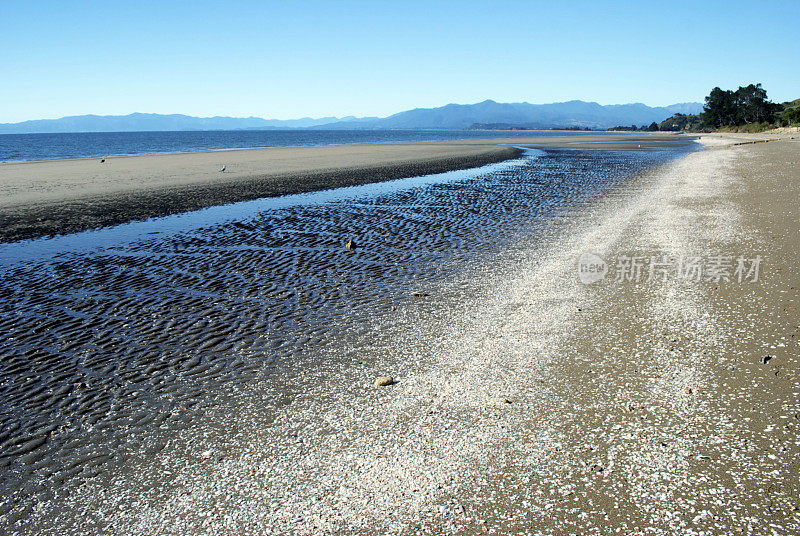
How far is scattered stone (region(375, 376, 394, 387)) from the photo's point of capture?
647cm

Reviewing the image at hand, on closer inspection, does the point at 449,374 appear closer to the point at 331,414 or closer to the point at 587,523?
the point at 331,414

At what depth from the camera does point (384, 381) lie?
6484mm

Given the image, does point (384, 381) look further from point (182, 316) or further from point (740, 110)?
point (740, 110)

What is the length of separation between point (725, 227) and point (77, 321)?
1655 cm

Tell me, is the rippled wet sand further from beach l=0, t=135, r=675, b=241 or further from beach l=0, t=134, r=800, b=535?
beach l=0, t=135, r=675, b=241

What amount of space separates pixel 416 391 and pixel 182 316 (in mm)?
4975

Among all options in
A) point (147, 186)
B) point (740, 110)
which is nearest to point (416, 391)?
point (147, 186)

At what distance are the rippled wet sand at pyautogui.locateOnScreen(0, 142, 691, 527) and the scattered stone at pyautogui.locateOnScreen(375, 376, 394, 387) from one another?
3.01 ft

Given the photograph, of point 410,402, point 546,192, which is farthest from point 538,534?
point 546,192

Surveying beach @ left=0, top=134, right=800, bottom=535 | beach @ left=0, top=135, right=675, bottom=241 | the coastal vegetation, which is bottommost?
beach @ left=0, top=134, right=800, bottom=535

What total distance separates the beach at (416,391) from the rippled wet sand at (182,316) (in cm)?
5

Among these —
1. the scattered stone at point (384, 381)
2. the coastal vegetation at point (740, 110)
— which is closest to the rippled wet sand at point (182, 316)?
the scattered stone at point (384, 381)

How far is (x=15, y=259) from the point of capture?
13.4 m

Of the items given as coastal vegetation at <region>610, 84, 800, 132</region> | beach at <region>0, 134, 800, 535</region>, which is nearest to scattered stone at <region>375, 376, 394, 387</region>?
beach at <region>0, 134, 800, 535</region>
